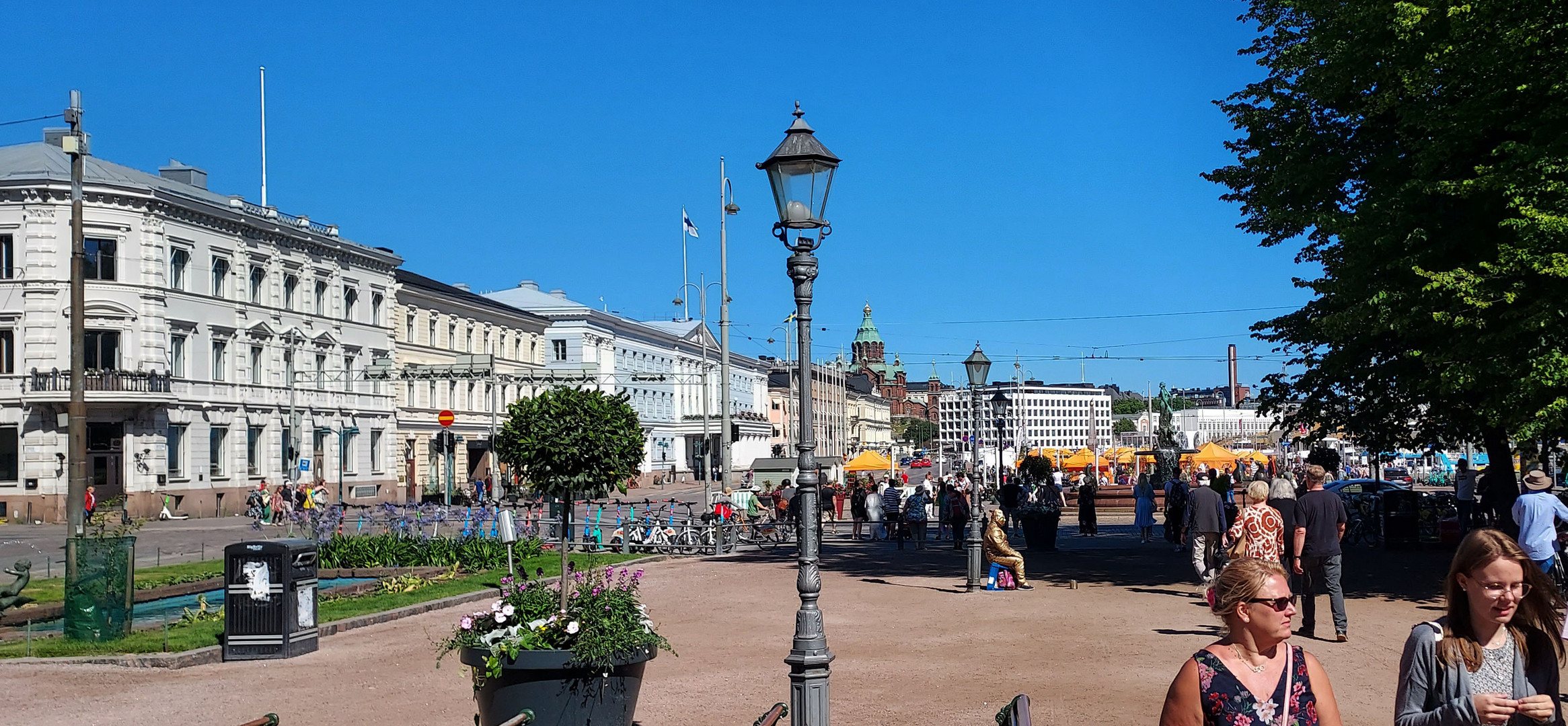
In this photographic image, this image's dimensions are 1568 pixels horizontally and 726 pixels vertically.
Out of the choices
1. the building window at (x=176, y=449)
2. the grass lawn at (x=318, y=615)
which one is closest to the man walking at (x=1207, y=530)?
the grass lawn at (x=318, y=615)

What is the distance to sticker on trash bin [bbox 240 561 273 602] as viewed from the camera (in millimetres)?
13805

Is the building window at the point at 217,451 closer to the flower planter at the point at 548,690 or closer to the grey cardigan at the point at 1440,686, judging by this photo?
the flower planter at the point at 548,690

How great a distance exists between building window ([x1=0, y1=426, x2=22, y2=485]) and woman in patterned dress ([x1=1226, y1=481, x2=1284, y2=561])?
43589mm

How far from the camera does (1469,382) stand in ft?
53.0

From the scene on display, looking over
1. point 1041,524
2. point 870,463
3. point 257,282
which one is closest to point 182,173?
point 257,282

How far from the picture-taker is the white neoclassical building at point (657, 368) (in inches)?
3374

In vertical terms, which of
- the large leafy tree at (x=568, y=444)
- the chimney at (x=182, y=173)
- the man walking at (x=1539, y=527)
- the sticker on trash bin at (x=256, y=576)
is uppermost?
the chimney at (x=182, y=173)

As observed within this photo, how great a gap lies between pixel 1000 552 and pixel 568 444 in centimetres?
857

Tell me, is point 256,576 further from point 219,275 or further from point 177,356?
point 219,275

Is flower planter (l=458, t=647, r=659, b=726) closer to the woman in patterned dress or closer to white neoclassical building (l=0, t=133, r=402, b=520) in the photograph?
the woman in patterned dress

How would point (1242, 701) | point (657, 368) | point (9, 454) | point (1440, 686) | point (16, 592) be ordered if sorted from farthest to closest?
point (657, 368), point (9, 454), point (16, 592), point (1440, 686), point (1242, 701)

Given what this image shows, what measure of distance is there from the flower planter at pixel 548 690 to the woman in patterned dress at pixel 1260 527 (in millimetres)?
7506

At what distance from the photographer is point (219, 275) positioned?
52156mm

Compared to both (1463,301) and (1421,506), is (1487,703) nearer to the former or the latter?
(1463,301)
